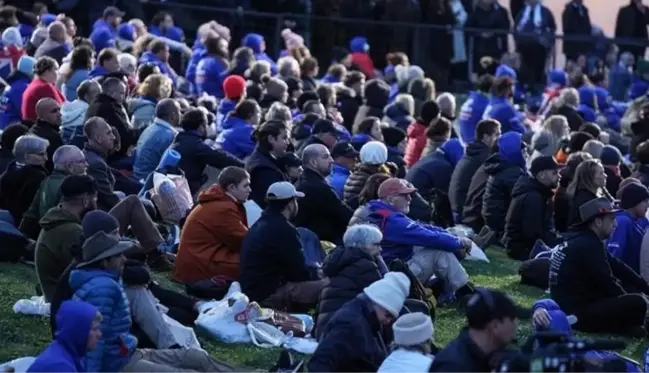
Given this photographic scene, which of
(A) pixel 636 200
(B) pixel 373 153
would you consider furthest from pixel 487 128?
(A) pixel 636 200

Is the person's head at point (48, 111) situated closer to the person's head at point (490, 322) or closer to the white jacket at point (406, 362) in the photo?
the white jacket at point (406, 362)

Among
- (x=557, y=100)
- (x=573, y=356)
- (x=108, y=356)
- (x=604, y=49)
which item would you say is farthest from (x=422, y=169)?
(x=604, y=49)

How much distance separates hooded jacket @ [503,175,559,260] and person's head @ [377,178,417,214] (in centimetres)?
280

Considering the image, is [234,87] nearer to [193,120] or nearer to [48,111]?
[193,120]

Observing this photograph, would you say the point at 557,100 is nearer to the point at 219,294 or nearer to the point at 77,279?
the point at 219,294

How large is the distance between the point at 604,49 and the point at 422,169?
496 inches

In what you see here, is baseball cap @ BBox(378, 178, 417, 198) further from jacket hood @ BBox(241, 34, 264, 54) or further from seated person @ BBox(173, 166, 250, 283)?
jacket hood @ BBox(241, 34, 264, 54)

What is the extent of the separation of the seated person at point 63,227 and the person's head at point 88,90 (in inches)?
190

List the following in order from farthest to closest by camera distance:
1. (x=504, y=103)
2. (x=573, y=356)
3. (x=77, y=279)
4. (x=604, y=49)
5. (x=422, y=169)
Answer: (x=604, y=49), (x=504, y=103), (x=422, y=169), (x=77, y=279), (x=573, y=356)

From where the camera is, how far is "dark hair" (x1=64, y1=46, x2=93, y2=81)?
66.2ft

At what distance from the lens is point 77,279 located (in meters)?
11.7

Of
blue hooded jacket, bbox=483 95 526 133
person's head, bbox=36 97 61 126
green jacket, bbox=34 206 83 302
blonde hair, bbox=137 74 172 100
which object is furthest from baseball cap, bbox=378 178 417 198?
blue hooded jacket, bbox=483 95 526 133

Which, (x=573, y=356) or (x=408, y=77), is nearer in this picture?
(x=573, y=356)

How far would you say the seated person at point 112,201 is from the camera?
15.0 m
